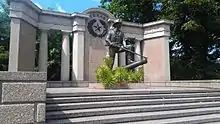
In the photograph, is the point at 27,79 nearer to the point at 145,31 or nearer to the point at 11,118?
the point at 11,118

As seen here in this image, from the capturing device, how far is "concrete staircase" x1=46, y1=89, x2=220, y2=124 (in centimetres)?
557

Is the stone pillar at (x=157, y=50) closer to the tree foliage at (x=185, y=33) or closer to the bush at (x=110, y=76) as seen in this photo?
the tree foliage at (x=185, y=33)

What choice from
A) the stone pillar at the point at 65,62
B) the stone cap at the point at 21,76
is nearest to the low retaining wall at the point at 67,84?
the stone pillar at the point at 65,62

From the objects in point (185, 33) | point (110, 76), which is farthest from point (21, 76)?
point (185, 33)

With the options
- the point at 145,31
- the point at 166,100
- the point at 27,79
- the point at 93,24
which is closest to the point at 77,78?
the point at 93,24

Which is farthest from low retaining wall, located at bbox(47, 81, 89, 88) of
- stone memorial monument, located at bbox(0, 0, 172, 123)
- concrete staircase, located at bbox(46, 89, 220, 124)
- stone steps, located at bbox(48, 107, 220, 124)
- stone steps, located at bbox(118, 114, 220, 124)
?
stone steps, located at bbox(118, 114, 220, 124)

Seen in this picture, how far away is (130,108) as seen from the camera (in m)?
6.34

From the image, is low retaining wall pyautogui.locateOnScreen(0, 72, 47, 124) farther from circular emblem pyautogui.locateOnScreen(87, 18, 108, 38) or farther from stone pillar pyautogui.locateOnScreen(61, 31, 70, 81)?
circular emblem pyautogui.locateOnScreen(87, 18, 108, 38)

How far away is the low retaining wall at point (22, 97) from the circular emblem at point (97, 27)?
11509 millimetres

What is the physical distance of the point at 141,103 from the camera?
6.90 m

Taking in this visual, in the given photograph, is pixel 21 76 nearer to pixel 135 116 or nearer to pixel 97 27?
pixel 135 116

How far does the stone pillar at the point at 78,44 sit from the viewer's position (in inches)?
587

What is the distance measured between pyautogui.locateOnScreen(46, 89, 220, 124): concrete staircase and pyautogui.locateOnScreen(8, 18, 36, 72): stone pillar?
672 cm

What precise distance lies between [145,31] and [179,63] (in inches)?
197
